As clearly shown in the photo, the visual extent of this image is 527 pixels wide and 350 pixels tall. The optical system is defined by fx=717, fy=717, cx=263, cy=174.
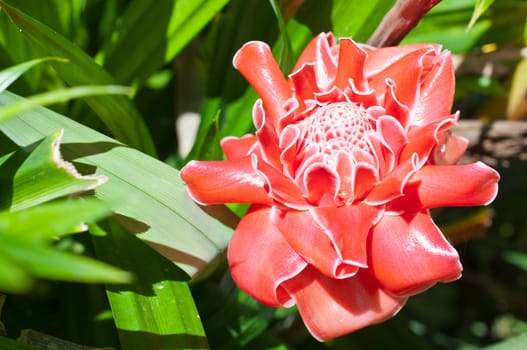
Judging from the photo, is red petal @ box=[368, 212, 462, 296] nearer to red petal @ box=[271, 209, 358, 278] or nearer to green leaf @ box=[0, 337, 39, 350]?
red petal @ box=[271, 209, 358, 278]

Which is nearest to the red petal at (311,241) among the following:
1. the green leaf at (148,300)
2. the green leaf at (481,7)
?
the green leaf at (148,300)

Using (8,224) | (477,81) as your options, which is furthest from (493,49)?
(8,224)

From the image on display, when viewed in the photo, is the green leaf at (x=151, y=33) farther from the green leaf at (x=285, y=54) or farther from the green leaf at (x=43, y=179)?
the green leaf at (x=43, y=179)

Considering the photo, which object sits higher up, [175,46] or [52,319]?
[175,46]

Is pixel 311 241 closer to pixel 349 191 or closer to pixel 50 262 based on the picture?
pixel 349 191

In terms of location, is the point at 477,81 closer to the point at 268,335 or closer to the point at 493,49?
the point at 493,49

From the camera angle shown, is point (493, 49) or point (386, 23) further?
point (493, 49)

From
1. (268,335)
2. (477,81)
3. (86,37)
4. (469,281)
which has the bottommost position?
(469,281)

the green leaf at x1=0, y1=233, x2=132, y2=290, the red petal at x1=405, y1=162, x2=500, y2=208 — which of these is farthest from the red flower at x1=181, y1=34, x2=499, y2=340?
the green leaf at x1=0, y1=233, x2=132, y2=290
